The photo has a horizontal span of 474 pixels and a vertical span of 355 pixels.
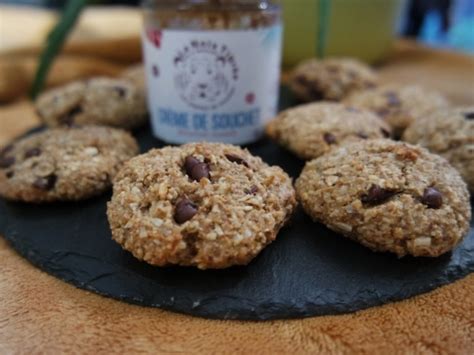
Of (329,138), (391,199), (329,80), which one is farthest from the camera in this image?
(329,80)

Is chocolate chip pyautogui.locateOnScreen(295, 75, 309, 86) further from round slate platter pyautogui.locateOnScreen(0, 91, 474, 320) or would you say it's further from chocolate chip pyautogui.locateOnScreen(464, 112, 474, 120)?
round slate platter pyautogui.locateOnScreen(0, 91, 474, 320)

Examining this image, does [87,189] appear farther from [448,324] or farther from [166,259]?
[448,324]

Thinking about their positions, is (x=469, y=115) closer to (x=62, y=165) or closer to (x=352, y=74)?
(x=352, y=74)

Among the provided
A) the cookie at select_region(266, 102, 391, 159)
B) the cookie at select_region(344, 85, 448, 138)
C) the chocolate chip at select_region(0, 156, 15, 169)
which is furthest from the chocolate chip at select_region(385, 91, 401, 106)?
the chocolate chip at select_region(0, 156, 15, 169)

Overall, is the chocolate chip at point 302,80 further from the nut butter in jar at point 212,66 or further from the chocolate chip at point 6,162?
the chocolate chip at point 6,162

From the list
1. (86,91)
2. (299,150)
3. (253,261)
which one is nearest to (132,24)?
(86,91)

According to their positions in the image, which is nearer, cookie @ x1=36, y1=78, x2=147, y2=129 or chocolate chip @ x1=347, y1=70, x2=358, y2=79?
cookie @ x1=36, y1=78, x2=147, y2=129

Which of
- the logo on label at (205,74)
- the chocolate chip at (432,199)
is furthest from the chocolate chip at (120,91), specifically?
the chocolate chip at (432,199)

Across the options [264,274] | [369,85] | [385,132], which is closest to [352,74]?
[369,85]
